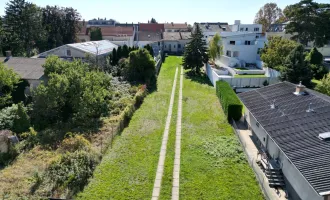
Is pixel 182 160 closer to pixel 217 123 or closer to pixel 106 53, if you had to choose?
pixel 217 123

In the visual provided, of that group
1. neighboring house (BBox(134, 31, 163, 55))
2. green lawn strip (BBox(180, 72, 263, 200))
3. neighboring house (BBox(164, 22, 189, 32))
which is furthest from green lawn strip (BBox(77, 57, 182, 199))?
neighboring house (BBox(164, 22, 189, 32))

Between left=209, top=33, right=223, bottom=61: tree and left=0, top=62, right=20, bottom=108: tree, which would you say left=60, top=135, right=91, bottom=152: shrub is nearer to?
left=0, top=62, right=20, bottom=108: tree

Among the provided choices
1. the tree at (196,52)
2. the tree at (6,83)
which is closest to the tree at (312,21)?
the tree at (196,52)

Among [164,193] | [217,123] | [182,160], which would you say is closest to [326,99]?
[217,123]

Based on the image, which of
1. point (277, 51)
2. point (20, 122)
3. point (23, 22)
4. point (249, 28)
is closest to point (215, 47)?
point (277, 51)

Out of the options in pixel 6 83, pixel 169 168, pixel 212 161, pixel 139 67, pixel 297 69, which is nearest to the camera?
pixel 169 168

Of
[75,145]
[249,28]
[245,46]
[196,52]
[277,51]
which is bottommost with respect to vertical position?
[75,145]

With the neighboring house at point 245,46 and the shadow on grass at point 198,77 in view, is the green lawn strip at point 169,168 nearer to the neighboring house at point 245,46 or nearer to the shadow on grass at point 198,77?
the shadow on grass at point 198,77

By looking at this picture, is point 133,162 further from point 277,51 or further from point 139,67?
point 277,51
